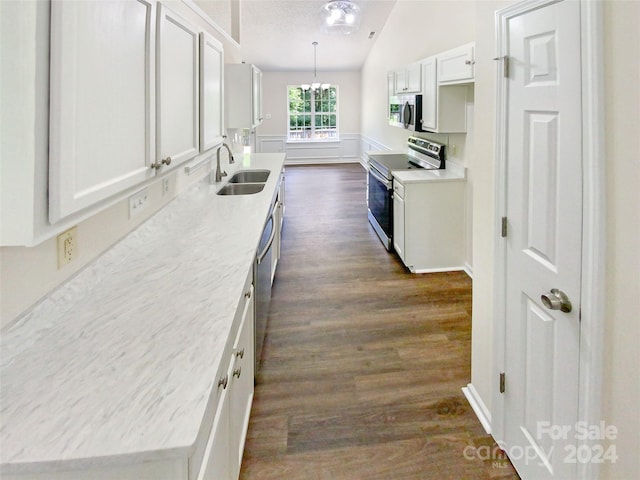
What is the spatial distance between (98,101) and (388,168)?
394 cm

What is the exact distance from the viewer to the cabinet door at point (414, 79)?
4.64 m

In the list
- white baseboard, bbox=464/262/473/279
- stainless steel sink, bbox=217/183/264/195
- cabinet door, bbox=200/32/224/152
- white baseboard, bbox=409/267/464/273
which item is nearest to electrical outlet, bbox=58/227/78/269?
cabinet door, bbox=200/32/224/152

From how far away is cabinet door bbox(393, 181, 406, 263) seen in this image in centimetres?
437

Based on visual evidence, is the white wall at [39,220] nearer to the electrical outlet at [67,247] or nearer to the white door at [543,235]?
the electrical outlet at [67,247]

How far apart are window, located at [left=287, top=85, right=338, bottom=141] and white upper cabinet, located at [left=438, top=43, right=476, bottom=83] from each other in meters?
8.44

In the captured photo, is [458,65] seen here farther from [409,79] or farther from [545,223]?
[545,223]

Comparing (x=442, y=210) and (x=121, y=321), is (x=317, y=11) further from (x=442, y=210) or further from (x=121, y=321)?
(x=121, y=321)

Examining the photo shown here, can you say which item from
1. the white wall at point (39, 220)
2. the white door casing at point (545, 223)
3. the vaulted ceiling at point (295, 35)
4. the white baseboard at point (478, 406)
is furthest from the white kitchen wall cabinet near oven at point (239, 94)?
the white baseboard at point (478, 406)

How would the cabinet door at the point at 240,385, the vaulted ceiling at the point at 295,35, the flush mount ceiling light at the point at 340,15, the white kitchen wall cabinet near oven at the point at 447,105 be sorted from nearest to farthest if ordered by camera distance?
1. the cabinet door at the point at 240,385
2. the white kitchen wall cabinet near oven at the point at 447,105
3. the flush mount ceiling light at the point at 340,15
4. the vaulted ceiling at the point at 295,35

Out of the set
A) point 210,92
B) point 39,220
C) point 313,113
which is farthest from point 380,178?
point 313,113

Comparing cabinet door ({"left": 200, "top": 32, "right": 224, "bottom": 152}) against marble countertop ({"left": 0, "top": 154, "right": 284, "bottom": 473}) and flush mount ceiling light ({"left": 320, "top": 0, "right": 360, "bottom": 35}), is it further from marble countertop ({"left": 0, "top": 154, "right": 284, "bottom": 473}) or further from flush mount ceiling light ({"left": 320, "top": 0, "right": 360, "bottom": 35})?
flush mount ceiling light ({"left": 320, "top": 0, "right": 360, "bottom": 35})

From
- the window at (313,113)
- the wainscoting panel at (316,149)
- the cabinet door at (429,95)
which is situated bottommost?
the cabinet door at (429,95)

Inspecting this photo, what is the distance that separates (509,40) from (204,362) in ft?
5.36

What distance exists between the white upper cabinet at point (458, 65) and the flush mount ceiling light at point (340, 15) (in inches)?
129
